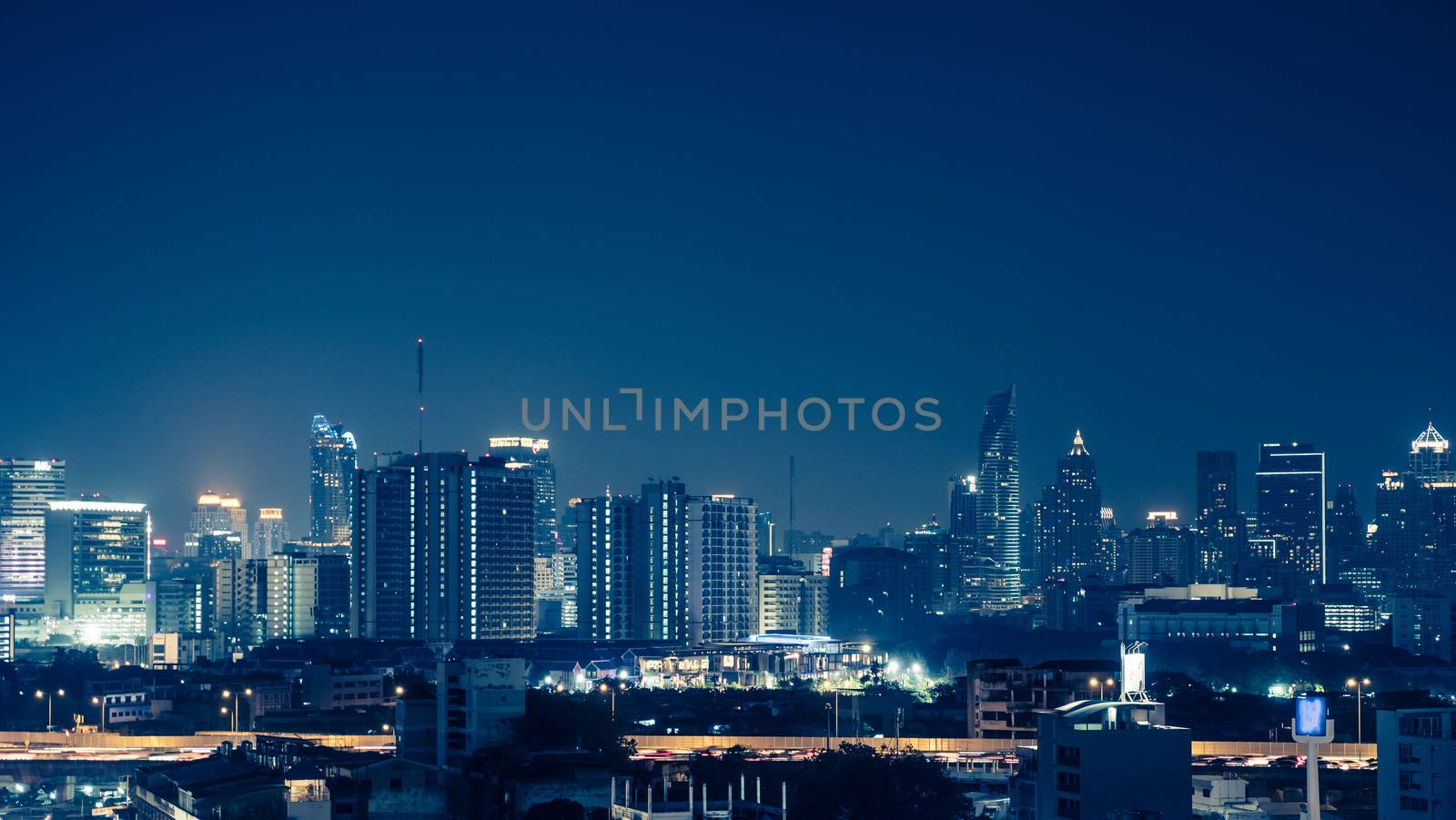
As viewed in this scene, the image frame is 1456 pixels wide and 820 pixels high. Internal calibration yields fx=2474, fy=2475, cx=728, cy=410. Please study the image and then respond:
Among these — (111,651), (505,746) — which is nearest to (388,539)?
(111,651)

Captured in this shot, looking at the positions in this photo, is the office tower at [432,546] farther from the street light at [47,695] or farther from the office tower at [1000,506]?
the office tower at [1000,506]

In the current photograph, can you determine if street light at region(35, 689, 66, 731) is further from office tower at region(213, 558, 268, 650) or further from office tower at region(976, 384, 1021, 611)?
office tower at region(976, 384, 1021, 611)

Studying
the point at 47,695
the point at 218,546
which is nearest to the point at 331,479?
the point at 218,546

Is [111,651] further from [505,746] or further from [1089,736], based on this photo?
[1089,736]

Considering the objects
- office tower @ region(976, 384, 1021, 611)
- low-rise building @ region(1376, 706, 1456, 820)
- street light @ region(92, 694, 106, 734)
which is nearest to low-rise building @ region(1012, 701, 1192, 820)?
low-rise building @ region(1376, 706, 1456, 820)

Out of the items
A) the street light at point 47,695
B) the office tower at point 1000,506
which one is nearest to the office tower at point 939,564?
the office tower at point 1000,506

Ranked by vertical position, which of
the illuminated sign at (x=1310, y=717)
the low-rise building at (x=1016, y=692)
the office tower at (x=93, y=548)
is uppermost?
the office tower at (x=93, y=548)

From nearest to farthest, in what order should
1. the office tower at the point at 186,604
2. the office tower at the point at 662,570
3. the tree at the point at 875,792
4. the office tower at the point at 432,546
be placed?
1. the tree at the point at 875,792
2. the office tower at the point at 432,546
3. the office tower at the point at 662,570
4. the office tower at the point at 186,604
